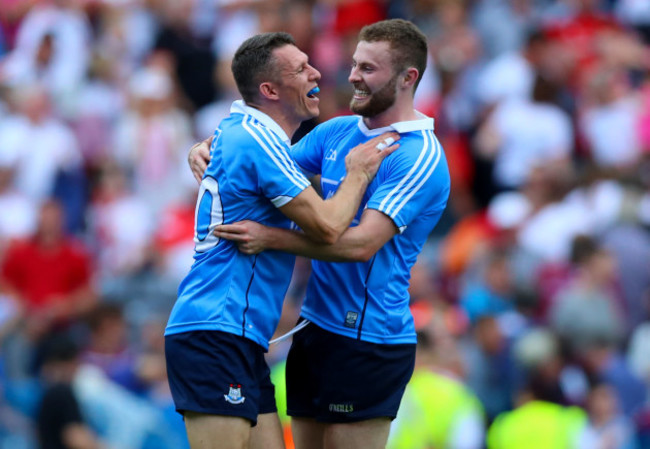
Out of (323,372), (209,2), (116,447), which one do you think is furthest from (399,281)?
(209,2)

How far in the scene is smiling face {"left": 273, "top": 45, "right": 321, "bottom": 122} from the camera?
583 centimetres

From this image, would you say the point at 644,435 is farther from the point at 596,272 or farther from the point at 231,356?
the point at 231,356

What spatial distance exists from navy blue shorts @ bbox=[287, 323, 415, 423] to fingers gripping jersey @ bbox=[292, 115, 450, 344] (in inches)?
2.4

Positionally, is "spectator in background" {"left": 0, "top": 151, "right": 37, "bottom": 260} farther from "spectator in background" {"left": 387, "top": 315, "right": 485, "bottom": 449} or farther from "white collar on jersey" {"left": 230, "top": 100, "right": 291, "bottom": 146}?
"white collar on jersey" {"left": 230, "top": 100, "right": 291, "bottom": 146}

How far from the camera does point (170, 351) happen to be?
18.6 ft

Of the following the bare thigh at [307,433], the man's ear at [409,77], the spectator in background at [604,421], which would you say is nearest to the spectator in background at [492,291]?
the spectator in background at [604,421]

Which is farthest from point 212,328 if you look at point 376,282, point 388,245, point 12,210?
point 12,210

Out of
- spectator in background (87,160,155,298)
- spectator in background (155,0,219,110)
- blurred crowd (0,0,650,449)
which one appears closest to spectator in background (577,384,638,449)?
blurred crowd (0,0,650,449)

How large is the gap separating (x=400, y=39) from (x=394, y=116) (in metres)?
0.37

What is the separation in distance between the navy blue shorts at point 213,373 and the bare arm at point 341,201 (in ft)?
2.00

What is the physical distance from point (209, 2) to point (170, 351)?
33.5 feet

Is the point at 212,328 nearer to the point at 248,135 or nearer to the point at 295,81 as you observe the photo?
the point at 248,135

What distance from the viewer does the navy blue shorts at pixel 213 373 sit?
552cm

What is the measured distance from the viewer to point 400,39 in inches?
234
